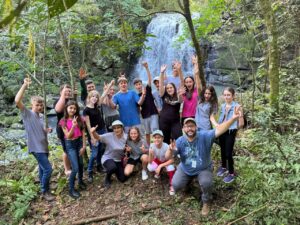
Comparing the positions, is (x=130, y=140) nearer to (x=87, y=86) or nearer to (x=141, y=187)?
(x=141, y=187)

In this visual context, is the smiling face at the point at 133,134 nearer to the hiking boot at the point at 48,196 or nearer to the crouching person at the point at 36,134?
the crouching person at the point at 36,134

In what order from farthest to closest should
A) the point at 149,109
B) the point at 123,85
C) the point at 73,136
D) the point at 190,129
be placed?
1. the point at 149,109
2. the point at 123,85
3. the point at 73,136
4. the point at 190,129

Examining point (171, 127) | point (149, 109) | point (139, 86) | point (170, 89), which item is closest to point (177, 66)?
point (170, 89)

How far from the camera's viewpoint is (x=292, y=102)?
7.82 meters

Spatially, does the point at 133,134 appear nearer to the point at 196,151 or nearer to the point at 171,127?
the point at 171,127

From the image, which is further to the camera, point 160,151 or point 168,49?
point 168,49

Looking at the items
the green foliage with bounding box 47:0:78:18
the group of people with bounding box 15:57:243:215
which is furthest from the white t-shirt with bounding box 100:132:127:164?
the green foliage with bounding box 47:0:78:18

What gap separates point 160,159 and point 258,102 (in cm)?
442

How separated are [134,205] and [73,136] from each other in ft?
5.08

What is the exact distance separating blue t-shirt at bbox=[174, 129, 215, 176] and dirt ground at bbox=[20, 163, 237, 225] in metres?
0.59

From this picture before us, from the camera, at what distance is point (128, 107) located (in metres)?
5.79

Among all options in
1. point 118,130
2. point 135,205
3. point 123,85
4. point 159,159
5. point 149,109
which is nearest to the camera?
point 135,205

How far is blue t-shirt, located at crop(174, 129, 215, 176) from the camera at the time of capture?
4500mm

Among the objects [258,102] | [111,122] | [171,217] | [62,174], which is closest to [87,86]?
[111,122]
